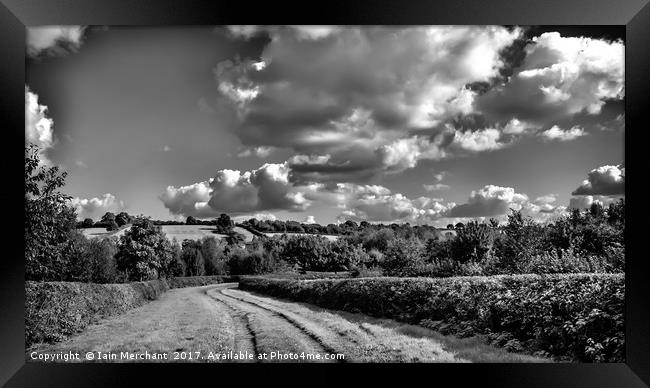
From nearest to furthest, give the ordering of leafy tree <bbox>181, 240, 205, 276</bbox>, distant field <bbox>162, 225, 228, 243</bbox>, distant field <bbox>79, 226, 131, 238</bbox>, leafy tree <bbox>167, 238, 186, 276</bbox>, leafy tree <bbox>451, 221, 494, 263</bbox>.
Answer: distant field <bbox>79, 226, 131, 238</bbox>
distant field <bbox>162, 225, 228, 243</bbox>
leafy tree <bbox>451, 221, 494, 263</bbox>
leafy tree <bbox>181, 240, 205, 276</bbox>
leafy tree <bbox>167, 238, 186, 276</bbox>

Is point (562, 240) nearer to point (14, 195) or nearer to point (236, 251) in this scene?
point (236, 251)

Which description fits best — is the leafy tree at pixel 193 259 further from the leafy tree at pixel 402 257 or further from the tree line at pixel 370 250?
the leafy tree at pixel 402 257

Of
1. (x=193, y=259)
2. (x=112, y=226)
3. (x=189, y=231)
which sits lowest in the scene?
(x=193, y=259)

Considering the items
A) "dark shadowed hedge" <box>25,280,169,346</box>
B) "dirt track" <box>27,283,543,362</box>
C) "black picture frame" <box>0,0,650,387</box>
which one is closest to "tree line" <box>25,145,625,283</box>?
"dark shadowed hedge" <box>25,280,169,346</box>

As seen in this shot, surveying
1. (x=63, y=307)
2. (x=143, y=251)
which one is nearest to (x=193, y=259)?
(x=143, y=251)

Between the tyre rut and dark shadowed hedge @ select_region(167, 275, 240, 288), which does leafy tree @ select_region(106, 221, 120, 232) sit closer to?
the tyre rut

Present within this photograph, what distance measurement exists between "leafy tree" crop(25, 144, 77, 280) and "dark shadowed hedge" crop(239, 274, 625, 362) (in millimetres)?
6036

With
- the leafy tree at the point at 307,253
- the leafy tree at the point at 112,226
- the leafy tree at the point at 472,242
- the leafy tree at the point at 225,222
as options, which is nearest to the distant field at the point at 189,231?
the leafy tree at the point at 225,222

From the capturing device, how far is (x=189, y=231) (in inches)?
452

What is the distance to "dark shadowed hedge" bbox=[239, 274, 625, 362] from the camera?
546cm

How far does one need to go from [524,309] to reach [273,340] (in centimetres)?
378

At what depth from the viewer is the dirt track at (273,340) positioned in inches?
242

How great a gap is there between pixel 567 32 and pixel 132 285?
40.6 ft
